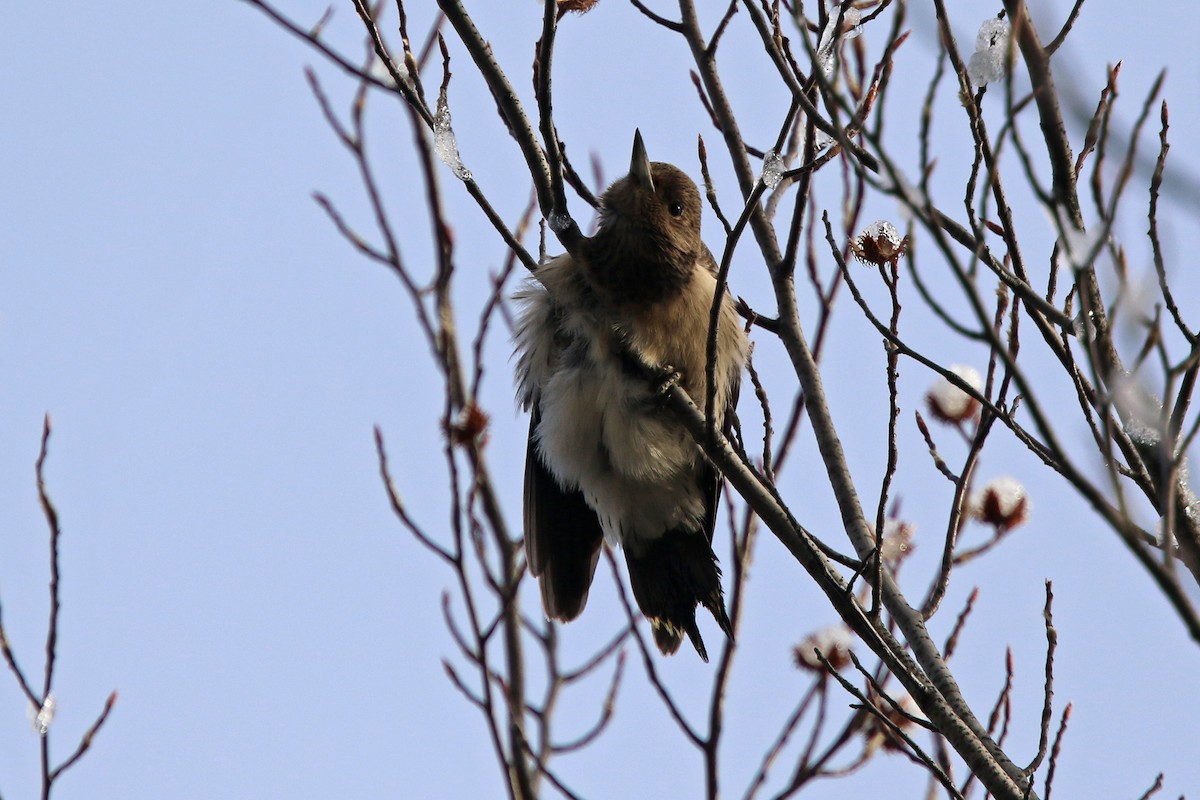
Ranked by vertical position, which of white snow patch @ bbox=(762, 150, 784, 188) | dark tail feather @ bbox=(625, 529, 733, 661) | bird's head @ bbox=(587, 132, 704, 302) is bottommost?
dark tail feather @ bbox=(625, 529, 733, 661)

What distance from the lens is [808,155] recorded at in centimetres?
285

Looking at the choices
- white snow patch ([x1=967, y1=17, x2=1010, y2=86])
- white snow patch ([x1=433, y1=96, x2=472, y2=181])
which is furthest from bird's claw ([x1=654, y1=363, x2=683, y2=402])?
white snow patch ([x1=967, y1=17, x2=1010, y2=86])

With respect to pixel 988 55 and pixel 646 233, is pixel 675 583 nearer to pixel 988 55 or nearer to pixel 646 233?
pixel 646 233

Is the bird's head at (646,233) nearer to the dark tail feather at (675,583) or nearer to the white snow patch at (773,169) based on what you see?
the dark tail feather at (675,583)

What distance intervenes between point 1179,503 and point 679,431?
6.02ft

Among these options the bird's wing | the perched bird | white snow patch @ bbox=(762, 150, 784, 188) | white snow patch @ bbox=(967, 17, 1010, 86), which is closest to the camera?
white snow patch @ bbox=(967, 17, 1010, 86)

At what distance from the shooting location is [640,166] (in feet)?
13.0

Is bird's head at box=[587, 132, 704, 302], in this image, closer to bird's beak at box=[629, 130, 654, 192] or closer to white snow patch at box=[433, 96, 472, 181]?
bird's beak at box=[629, 130, 654, 192]

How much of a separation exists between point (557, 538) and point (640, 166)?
126 cm

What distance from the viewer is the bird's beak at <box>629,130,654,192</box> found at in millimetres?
3926

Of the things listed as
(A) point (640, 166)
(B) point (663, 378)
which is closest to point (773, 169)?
(B) point (663, 378)

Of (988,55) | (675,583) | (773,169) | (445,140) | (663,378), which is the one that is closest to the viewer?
(988,55)

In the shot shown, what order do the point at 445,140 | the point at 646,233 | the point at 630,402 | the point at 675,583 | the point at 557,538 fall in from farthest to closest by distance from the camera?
the point at 557,538, the point at 675,583, the point at 646,233, the point at 630,402, the point at 445,140

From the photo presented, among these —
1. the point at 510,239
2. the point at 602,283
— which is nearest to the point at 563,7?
the point at 510,239
